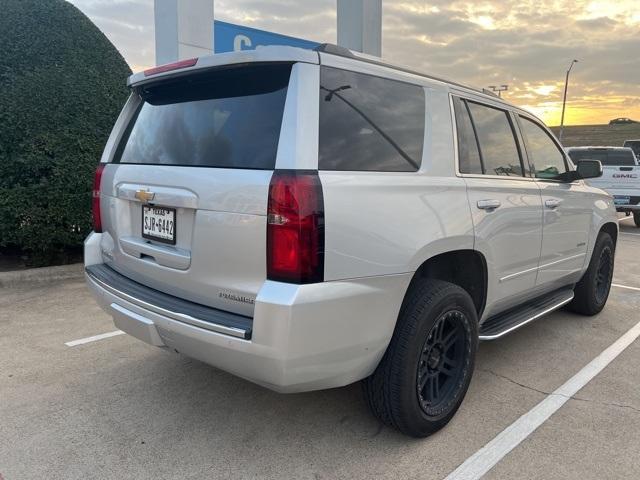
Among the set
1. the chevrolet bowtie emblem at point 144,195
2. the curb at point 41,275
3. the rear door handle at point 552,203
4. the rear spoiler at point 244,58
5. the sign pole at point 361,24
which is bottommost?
the curb at point 41,275

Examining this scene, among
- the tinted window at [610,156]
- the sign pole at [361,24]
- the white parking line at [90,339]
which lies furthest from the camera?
the tinted window at [610,156]

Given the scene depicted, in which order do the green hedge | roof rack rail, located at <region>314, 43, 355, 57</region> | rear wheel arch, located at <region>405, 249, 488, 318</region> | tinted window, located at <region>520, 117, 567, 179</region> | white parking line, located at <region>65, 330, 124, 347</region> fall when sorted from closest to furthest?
roof rack rail, located at <region>314, 43, 355, 57</region> < rear wheel arch, located at <region>405, 249, 488, 318</region> < tinted window, located at <region>520, 117, 567, 179</region> < white parking line, located at <region>65, 330, 124, 347</region> < the green hedge

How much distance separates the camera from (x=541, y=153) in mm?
4168

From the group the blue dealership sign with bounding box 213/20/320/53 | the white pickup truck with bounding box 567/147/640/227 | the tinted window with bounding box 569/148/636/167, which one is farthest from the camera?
the tinted window with bounding box 569/148/636/167

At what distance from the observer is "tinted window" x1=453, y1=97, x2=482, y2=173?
10.2ft

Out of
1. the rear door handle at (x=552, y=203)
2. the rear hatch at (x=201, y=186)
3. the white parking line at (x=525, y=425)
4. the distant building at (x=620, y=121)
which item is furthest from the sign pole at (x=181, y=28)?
the distant building at (x=620, y=121)

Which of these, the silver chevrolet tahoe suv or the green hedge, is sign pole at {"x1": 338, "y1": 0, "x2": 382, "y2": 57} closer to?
the green hedge

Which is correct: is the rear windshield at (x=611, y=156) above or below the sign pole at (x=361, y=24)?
below

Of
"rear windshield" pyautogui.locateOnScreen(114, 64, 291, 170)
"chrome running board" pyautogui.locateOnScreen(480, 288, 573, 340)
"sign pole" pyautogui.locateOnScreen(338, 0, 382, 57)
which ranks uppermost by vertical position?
"sign pole" pyautogui.locateOnScreen(338, 0, 382, 57)

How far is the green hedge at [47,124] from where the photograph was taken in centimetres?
580

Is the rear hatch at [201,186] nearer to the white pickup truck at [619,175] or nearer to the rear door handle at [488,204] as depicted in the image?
the rear door handle at [488,204]

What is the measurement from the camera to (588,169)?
4340 millimetres

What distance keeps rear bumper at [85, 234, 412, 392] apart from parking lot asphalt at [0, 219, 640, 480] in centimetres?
57

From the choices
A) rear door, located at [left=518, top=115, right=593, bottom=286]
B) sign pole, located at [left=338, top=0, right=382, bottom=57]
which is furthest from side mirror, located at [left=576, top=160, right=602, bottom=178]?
sign pole, located at [left=338, top=0, right=382, bottom=57]
